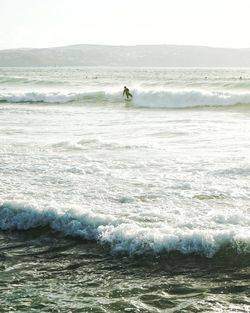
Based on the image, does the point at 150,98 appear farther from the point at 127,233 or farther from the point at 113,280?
the point at 113,280

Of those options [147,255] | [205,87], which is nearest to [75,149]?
[147,255]

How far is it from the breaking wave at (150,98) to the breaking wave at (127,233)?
32.4m

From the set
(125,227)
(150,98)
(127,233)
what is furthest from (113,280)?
(150,98)

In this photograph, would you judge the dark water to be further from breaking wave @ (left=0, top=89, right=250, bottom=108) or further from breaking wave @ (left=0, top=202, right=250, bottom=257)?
breaking wave @ (left=0, top=89, right=250, bottom=108)

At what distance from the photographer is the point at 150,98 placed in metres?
44.1

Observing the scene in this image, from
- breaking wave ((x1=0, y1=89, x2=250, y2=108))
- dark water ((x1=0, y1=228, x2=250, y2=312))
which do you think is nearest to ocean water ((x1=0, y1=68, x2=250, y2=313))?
dark water ((x1=0, y1=228, x2=250, y2=312))

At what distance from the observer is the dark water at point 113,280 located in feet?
19.1

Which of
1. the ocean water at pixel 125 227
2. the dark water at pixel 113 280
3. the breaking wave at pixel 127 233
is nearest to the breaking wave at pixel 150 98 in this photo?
the ocean water at pixel 125 227

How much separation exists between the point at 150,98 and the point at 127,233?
36868 millimetres

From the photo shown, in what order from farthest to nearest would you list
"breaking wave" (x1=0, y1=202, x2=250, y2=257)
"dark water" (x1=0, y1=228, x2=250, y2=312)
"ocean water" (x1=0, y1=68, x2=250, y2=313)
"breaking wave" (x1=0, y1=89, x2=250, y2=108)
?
"breaking wave" (x1=0, y1=89, x2=250, y2=108), "breaking wave" (x1=0, y1=202, x2=250, y2=257), "ocean water" (x1=0, y1=68, x2=250, y2=313), "dark water" (x1=0, y1=228, x2=250, y2=312)

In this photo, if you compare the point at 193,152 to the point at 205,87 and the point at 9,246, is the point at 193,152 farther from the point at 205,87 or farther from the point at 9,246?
the point at 205,87

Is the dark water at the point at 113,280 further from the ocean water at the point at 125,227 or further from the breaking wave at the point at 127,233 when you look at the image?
the breaking wave at the point at 127,233

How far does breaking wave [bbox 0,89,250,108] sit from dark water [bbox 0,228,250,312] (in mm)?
33568

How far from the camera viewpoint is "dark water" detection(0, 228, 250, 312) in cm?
581
